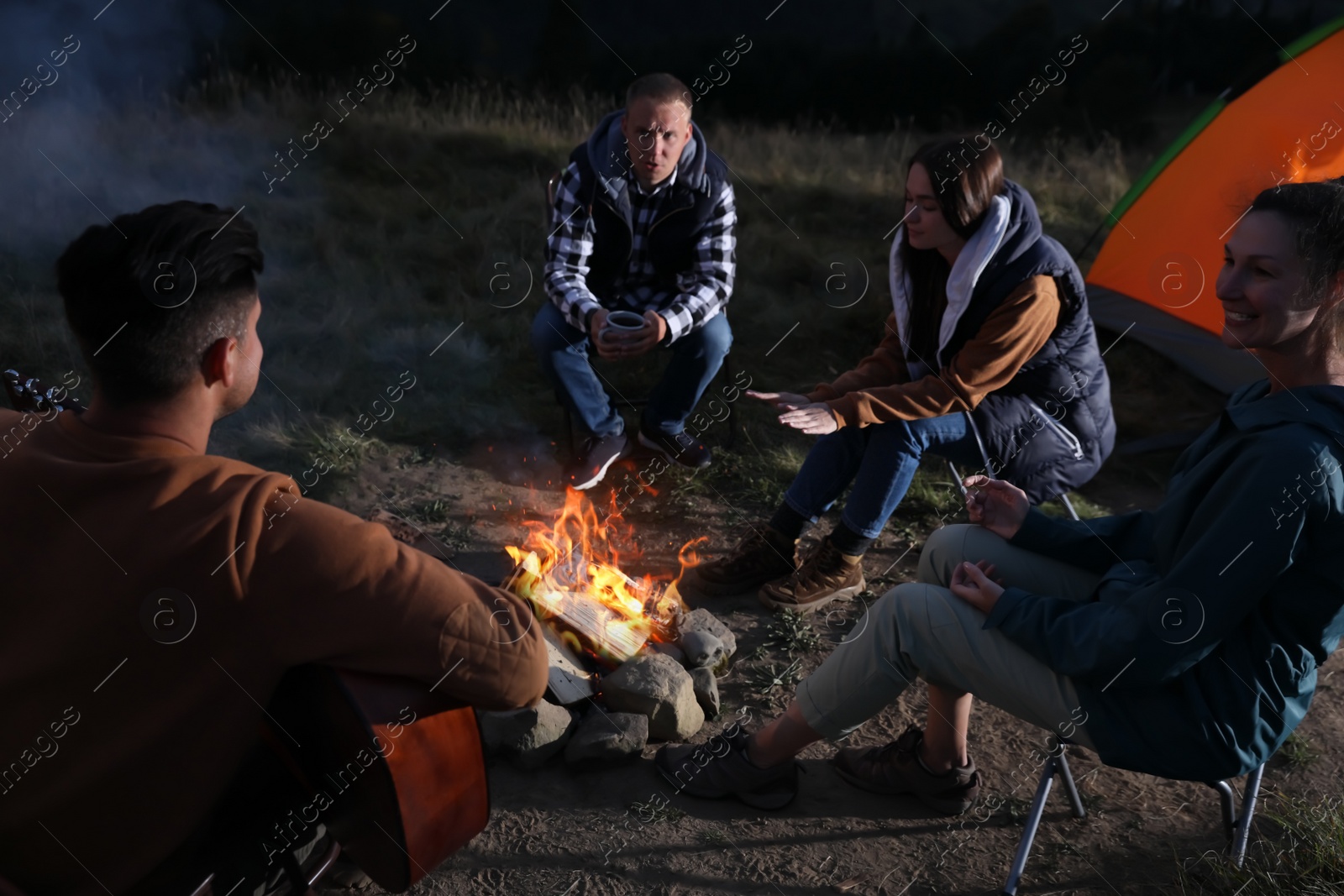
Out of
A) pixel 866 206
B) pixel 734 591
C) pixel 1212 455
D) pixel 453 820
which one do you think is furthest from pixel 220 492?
pixel 866 206

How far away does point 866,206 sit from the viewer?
8.12m

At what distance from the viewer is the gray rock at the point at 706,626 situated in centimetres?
368

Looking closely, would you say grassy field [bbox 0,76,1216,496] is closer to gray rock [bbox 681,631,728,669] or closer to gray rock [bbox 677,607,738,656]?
gray rock [bbox 677,607,738,656]

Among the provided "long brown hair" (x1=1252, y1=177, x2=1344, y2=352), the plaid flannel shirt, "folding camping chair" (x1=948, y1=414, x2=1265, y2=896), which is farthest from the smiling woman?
the plaid flannel shirt

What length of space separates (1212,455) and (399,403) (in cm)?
409

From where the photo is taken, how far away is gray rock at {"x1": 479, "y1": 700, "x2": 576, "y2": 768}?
3150 mm

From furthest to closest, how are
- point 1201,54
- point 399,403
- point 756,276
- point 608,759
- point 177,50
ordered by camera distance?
point 1201,54, point 177,50, point 756,276, point 399,403, point 608,759

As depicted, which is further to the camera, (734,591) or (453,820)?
(734,591)

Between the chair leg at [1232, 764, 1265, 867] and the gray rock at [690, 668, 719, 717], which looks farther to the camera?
the gray rock at [690, 668, 719, 717]

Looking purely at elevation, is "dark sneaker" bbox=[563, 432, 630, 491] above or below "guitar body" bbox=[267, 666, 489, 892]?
below

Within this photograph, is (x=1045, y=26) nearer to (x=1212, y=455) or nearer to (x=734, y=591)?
(x=734, y=591)

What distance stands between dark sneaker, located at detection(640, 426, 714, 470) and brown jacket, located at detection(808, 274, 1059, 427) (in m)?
1.39

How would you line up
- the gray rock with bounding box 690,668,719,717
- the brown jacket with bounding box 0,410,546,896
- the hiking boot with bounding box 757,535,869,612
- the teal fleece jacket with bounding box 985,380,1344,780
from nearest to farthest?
the brown jacket with bounding box 0,410,546,896 → the teal fleece jacket with bounding box 985,380,1344,780 → the gray rock with bounding box 690,668,719,717 → the hiking boot with bounding box 757,535,869,612

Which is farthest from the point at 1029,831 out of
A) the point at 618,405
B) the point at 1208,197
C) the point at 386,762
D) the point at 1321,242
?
the point at 1208,197
